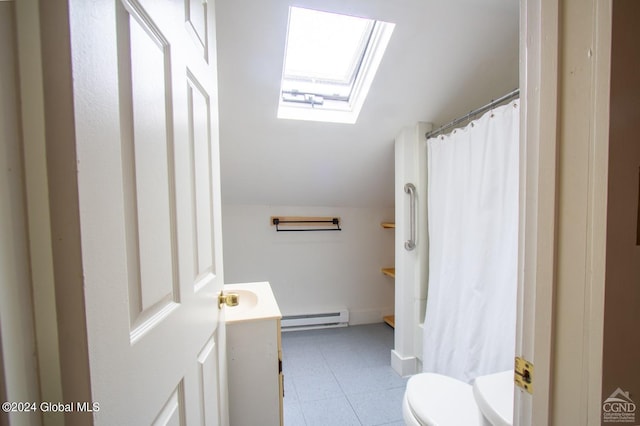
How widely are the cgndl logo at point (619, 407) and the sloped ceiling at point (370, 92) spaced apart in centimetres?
147

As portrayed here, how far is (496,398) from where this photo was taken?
722 mm

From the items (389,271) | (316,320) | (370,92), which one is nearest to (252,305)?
(370,92)

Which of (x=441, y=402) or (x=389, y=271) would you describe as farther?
(x=389, y=271)

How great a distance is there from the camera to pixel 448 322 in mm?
1563

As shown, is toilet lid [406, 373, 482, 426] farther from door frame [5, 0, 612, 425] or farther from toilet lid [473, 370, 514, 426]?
door frame [5, 0, 612, 425]

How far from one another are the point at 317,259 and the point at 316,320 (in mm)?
622

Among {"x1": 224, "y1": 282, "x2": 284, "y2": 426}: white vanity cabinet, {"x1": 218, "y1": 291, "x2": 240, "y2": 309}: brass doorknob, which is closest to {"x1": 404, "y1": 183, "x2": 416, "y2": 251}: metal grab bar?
{"x1": 224, "y1": 282, "x2": 284, "y2": 426}: white vanity cabinet

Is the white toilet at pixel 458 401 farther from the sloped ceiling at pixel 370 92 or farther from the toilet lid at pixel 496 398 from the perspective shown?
the sloped ceiling at pixel 370 92

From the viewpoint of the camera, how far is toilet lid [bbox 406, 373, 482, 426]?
94 centimetres

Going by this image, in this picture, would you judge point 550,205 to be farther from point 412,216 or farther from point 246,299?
point 412,216

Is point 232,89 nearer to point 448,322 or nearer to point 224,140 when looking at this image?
point 224,140

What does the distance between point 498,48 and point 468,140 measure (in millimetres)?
514

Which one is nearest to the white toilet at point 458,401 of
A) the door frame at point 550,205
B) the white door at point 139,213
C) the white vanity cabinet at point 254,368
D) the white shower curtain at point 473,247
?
the door frame at point 550,205

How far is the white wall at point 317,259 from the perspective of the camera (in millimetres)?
2498
